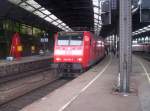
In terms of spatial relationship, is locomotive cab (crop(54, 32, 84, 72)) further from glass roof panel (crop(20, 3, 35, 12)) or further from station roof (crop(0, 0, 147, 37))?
glass roof panel (crop(20, 3, 35, 12))

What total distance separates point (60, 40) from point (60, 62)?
1693mm

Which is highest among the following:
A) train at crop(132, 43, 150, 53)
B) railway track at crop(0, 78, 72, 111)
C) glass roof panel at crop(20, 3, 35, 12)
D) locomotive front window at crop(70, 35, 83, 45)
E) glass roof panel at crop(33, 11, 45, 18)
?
glass roof panel at crop(20, 3, 35, 12)

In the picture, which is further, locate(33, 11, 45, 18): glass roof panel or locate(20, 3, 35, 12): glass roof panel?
locate(33, 11, 45, 18): glass roof panel

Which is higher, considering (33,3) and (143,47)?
(33,3)

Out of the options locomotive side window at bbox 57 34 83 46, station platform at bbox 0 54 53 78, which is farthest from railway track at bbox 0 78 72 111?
station platform at bbox 0 54 53 78

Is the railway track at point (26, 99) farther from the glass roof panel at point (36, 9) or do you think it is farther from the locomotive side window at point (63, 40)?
the glass roof panel at point (36, 9)

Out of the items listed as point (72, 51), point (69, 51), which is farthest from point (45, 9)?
point (72, 51)

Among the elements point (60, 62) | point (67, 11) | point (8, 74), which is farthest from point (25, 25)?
point (60, 62)

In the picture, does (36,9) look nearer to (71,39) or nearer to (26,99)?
(71,39)

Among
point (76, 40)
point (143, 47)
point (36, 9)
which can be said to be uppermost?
point (36, 9)

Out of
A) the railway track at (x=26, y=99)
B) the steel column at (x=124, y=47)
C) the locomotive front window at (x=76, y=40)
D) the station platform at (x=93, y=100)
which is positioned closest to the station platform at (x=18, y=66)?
the locomotive front window at (x=76, y=40)

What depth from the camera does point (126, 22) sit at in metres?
15.8

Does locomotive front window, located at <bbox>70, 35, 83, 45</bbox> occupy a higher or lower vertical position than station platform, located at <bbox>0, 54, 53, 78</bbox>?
higher

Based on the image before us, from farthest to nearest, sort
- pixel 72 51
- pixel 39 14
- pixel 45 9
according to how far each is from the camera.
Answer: pixel 39 14
pixel 45 9
pixel 72 51
